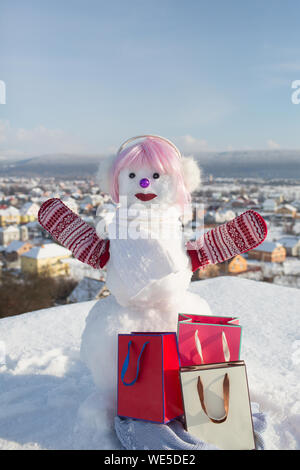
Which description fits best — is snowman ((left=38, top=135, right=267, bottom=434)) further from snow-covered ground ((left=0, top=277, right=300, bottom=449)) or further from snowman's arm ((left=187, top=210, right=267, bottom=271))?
snow-covered ground ((left=0, top=277, right=300, bottom=449))

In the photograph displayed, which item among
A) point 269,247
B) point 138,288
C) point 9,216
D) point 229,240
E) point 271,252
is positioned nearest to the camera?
point 138,288

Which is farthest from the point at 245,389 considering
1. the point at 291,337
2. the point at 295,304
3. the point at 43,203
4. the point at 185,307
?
the point at 295,304

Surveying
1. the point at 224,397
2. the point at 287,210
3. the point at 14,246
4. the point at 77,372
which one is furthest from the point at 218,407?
the point at 287,210

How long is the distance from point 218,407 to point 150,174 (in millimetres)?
727

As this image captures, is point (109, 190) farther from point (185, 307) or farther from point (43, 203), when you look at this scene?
point (185, 307)

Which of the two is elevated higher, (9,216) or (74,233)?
(74,233)

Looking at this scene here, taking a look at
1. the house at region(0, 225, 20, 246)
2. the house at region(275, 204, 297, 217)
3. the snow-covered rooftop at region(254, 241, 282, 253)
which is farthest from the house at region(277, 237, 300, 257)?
the house at region(0, 225, 20, 246)

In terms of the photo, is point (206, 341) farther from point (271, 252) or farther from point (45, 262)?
point (45, 262)

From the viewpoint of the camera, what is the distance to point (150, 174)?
125 cm

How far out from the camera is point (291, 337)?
1.97 metres

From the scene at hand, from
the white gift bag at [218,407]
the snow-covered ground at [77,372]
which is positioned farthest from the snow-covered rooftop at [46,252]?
the white gift bag at [218,407]

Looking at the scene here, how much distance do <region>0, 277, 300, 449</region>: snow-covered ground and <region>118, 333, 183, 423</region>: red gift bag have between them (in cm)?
13

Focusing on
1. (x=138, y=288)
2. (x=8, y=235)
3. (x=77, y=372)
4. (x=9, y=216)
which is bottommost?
(x=8, y=235)

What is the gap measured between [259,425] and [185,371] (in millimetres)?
323
